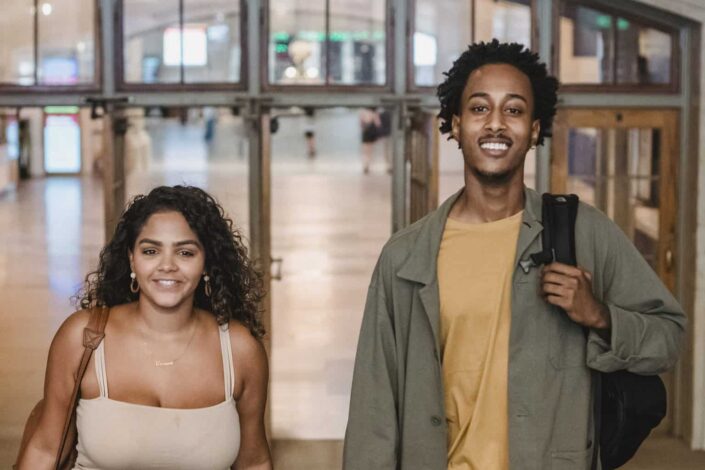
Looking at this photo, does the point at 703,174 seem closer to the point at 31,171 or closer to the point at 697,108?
the point at 697,108

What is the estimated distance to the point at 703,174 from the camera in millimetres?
7301

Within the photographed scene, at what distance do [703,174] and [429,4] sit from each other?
1733 millimetres

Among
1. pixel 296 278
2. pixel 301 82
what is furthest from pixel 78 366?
pixel 296 278

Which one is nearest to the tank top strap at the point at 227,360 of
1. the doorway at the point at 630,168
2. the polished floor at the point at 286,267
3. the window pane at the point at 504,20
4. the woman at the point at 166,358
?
the woman at the point at 166,358

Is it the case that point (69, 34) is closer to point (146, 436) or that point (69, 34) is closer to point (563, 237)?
point (146, 436)

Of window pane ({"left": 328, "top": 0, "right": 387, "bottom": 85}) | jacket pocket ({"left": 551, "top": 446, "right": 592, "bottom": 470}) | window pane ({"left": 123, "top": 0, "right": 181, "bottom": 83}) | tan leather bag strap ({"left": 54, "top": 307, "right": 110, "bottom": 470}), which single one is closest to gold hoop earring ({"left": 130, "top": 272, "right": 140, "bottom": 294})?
tan leather bag strap ({"left": 54, "top": 307, "right": 110, "bottom": 470})

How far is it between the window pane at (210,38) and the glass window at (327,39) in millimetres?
200

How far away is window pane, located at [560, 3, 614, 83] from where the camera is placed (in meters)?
7.55

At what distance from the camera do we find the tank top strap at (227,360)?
10.2ft

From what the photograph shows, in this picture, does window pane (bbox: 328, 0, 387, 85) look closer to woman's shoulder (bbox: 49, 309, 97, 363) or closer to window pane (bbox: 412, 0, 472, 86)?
window pane (bbox: 412, 0, 472, 86)

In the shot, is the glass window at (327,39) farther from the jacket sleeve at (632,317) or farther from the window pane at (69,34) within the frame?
the jacket sleeve at (632,317)

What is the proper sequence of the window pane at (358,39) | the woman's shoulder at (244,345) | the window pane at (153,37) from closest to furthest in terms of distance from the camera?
the woman's shoulder at (244,345)
the window pane at (153,37)
the window pane at (358,39)

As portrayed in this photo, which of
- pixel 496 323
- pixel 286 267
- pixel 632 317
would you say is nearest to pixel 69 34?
pixel 496 323

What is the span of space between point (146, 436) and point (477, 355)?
736 millimetres
